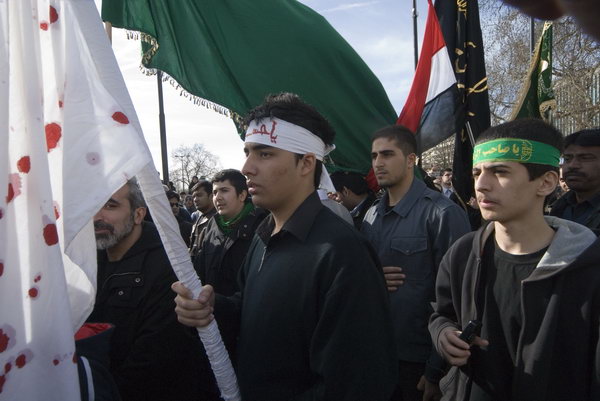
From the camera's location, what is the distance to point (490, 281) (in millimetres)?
2188

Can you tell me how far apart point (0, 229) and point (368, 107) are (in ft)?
10.8

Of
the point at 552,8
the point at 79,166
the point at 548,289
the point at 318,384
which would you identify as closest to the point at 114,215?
the point at 79,166

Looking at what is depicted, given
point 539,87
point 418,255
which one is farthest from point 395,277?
point 539,87

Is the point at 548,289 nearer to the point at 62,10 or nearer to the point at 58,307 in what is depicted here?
the point at 58,307

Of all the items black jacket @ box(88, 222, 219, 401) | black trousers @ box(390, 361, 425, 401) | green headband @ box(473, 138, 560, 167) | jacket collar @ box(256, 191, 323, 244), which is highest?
green headband @ box(473, 138, 560, 167)

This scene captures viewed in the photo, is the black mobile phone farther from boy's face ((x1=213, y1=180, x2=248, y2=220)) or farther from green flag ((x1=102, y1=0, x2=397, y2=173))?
boy's face ((x1=213, y1=180, x2=248, y2=220))

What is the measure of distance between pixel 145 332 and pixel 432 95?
11.5ft

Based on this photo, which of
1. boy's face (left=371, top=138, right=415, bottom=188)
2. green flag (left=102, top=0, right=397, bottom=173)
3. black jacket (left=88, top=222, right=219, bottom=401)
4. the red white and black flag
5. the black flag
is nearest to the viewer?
black jacket (left=88, top=222, right=219, bottom=401)

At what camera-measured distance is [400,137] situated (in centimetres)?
359

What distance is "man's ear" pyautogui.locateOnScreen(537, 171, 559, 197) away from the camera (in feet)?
7.29

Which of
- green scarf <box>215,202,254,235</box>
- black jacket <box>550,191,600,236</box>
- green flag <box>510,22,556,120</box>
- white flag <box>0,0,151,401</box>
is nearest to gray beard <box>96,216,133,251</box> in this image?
white flag <box>0,0,151,401</box>

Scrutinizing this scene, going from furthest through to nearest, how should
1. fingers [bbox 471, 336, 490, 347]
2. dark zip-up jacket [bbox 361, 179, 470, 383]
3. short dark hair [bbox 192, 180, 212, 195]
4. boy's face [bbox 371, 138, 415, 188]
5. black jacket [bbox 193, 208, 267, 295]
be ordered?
short dark hair [bbox 192, 180, 212, 195]
black jacket [bbox 193, 208, 267, 295]
boy's face [bbox 371, 138, 415, 188]
dark zip-up jacket [bbox 361, 179, 470, 383]
fingers [bbox 471, 336, 490, 347]

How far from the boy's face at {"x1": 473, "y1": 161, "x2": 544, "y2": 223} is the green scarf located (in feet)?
8.69

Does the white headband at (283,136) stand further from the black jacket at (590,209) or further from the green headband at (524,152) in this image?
the black jacket at (590,209)
